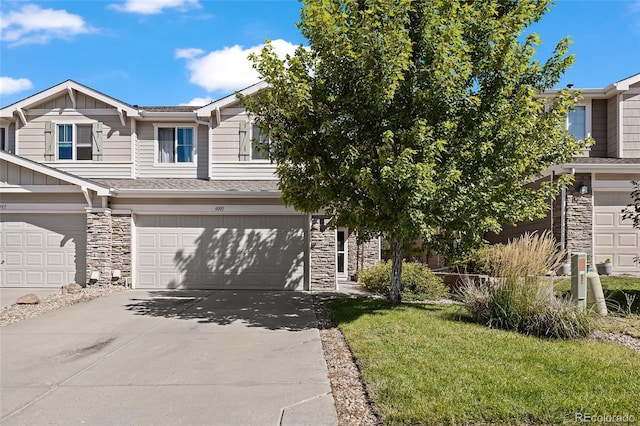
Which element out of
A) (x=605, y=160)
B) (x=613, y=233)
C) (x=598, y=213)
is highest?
(x=605, y=160)

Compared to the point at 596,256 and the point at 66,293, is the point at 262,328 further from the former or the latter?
the point at 596,256

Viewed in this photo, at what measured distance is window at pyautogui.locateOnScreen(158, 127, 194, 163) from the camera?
1545 cm

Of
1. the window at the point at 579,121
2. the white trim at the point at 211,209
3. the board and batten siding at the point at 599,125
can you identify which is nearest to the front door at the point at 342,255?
the white trim at the point at 211,209

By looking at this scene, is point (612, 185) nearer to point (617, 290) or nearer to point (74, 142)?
point (617, 290)

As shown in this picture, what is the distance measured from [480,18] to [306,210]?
5.02m

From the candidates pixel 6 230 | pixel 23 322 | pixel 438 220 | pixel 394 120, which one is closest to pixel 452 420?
pixel 438 220

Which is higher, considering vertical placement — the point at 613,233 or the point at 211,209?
the point at 211,209

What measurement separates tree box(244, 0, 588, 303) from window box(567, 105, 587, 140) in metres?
7.64

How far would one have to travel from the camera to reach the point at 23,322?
9086 mm

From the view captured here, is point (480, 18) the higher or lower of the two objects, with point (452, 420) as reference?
higher

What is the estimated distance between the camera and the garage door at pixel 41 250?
13.6 m

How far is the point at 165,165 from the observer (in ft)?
50.2

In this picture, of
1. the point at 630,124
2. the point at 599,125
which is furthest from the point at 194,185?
the point at 630,124

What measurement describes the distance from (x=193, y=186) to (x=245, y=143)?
7.47ft
